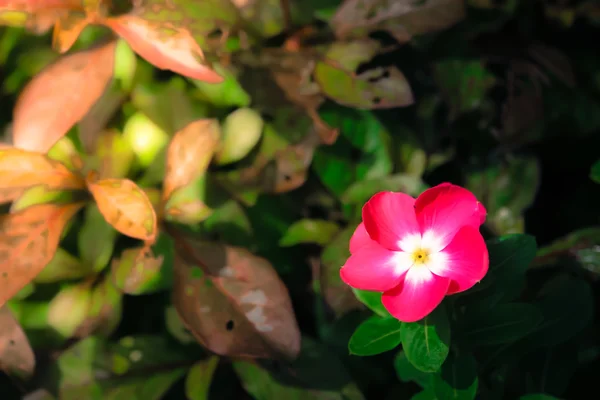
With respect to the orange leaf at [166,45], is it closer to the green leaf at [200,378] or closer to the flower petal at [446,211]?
the flower petal at [446,211]

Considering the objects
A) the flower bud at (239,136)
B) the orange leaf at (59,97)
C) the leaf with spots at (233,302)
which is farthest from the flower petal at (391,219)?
the orange leaf at (59,97)

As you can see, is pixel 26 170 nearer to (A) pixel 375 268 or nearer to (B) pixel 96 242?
(B) pixel 96 242

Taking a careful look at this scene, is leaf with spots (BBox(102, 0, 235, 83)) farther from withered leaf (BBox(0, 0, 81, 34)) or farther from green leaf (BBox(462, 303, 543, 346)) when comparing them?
green leaf (BBox(462, 303, 543, 346))

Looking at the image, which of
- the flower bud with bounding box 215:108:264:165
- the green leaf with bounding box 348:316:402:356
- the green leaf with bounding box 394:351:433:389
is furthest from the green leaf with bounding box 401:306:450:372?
the flower bud with bounding box 215:108:264:165

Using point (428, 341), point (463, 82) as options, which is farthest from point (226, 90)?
point (428, 341)

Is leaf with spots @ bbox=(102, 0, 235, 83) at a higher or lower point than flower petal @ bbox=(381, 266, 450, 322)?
higher

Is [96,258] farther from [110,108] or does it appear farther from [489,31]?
[489,31]
